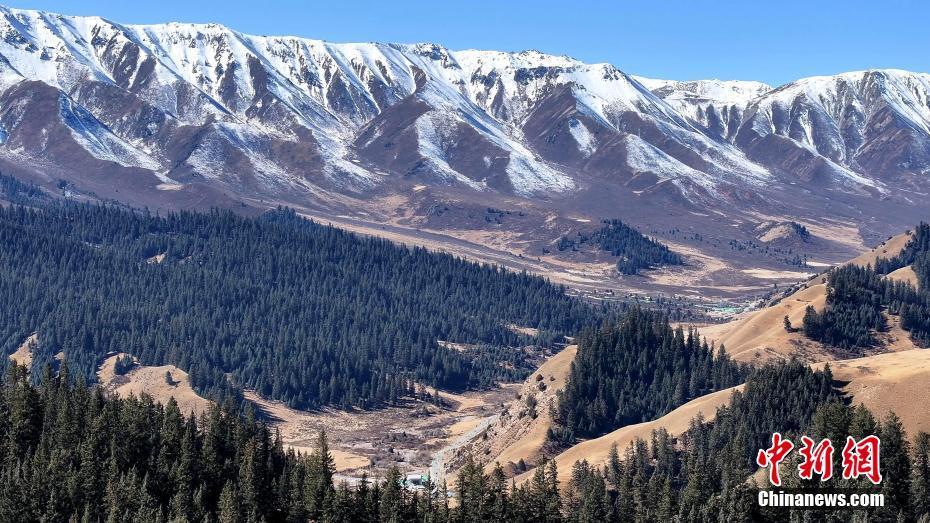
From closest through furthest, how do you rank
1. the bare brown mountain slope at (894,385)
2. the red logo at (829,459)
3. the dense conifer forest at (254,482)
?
the dense conifer forest at (254,482) → the red logo at (829,459) → the bare brown mountain slope at (894,385)

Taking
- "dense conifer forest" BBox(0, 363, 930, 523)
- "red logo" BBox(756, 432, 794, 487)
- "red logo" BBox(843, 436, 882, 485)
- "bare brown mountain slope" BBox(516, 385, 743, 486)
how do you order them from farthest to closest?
"bare brown mountain slope" BBox(516, 385, 743, 486)
"red logo" BBox(756, 432, 794, 487)
"red logo" BBox(843, 436, 882, 485)
"dense conifer forest" BBox(0, 363, 930, 523)

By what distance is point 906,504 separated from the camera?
455ft

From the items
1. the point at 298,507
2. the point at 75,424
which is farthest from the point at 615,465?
the point at 75,424

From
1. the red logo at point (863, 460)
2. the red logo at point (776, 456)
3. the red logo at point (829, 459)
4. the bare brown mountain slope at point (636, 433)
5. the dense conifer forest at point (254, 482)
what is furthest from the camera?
the bare brown mountain slope at point (636, 433)

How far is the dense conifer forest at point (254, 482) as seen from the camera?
130 metres

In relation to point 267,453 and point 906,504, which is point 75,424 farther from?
point 906,504

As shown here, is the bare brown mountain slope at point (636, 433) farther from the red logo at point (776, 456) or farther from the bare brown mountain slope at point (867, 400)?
the red logo at point (776, 456)

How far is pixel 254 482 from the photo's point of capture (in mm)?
138375

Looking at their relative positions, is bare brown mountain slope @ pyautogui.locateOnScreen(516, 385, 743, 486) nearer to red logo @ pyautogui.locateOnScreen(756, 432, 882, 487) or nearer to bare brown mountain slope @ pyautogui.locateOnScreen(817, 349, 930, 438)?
bare brown mountain slope @ pyautogui.locateOnScreen(817, 349, 930, 438)

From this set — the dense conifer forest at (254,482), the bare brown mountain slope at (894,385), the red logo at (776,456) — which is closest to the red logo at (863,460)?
the dense conifer forest at (254,482)

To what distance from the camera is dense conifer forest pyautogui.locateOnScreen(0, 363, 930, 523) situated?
427ft

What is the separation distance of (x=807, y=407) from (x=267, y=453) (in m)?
77.3

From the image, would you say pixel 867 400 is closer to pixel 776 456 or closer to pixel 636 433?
pixel 636 433

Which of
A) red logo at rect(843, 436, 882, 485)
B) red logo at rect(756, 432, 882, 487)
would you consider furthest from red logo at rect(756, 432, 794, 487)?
red logo at rect(843, 436, 882, 485)
